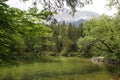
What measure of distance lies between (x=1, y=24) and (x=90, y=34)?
37152mm

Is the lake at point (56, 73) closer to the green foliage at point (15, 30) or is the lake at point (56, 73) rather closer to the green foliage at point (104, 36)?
the green foliage at point (104, 36)

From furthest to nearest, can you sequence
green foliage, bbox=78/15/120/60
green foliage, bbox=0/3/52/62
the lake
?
green foliage, bbox=78/15/120/60, the lake, green foliage, bbox=0/3/52/62

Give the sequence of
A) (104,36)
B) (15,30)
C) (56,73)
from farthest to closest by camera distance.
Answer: (104,36)
(56,73)
(15,30)

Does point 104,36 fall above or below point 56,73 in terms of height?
above

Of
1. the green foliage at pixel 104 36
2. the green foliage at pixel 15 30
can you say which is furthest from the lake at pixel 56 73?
the green foliage at pixel 15 30

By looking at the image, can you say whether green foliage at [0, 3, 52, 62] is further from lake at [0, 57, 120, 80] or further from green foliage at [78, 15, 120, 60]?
green foliage at [78, 15, 120, 60]

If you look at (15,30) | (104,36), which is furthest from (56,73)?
(15,30)

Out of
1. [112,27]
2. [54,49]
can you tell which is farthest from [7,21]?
[54,49]

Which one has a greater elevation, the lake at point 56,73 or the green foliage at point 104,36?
the green foliage at point 104,36

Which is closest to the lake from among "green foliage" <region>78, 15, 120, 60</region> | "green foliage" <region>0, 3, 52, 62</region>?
"green foliage" <region>78, 15, 120, 60</region>

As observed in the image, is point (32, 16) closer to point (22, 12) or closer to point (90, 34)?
point (22, 12)

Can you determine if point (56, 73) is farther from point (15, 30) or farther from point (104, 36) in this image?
point (15, 30)

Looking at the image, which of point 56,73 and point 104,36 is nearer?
point 56,73

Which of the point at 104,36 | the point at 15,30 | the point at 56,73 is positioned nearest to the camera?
the point at 15,30
